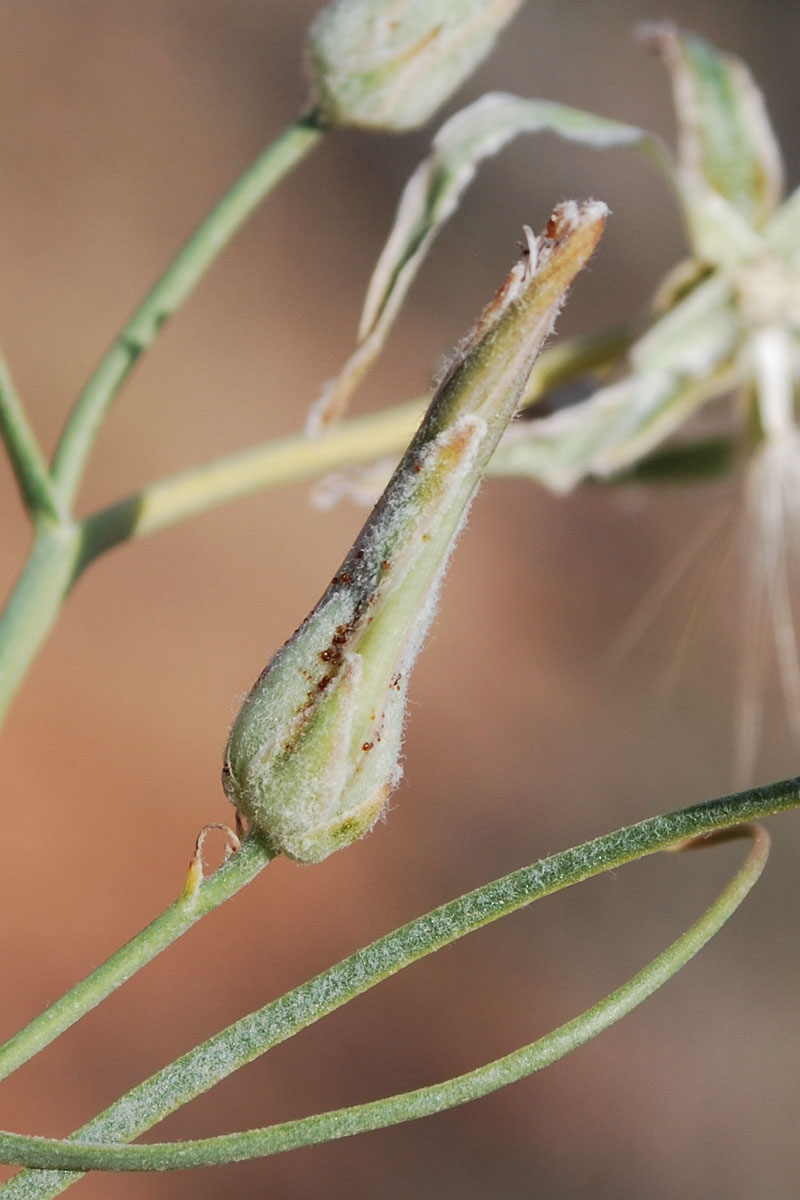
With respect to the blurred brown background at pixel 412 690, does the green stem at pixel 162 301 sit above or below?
above

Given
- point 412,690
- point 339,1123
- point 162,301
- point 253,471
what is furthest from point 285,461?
point 412,690

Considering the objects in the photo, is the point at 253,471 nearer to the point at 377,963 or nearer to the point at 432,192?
the point at 432,192

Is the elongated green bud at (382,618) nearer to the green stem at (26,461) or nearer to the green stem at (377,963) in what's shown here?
the green stem at (377,963)

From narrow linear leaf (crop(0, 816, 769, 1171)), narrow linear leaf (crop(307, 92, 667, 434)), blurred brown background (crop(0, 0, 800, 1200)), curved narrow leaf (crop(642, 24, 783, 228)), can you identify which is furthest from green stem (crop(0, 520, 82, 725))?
blurred brown background (crop(0, 0, 800, 1200))

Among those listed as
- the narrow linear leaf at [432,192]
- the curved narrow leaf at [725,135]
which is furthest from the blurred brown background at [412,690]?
the narrow linear leaf at [432,192]

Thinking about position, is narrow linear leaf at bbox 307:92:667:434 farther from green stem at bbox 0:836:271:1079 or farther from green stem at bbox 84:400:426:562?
green stem at bbox 0:836:271:1079
